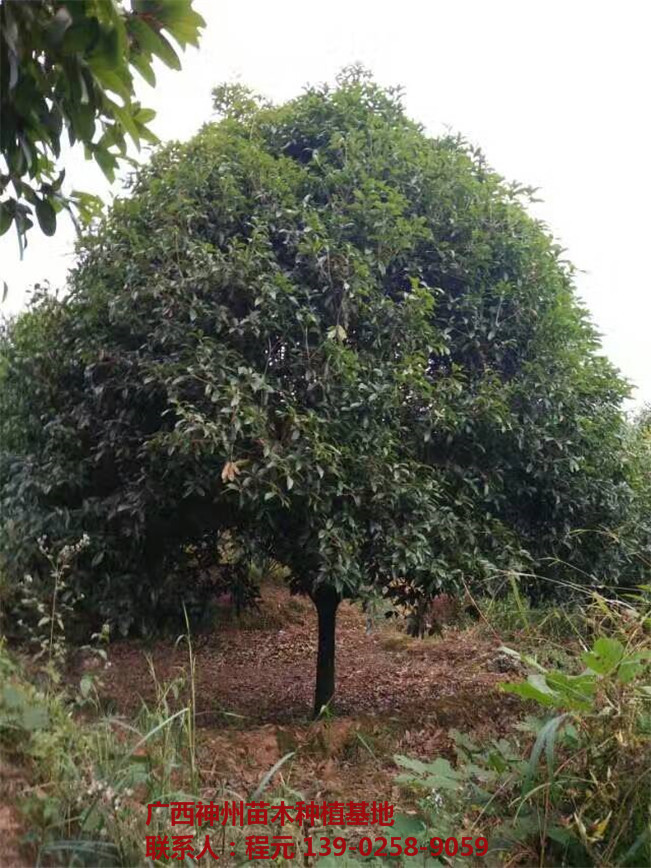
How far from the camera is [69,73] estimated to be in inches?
86.0

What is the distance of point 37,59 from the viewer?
231 centimetres

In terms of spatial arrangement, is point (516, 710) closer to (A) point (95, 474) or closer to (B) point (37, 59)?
(A) point (95, 474)

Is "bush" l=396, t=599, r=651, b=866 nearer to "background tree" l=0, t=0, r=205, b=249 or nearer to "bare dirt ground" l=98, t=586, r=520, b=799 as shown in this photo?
"bare dirt ground" l=98, t=586, r=520, b=799

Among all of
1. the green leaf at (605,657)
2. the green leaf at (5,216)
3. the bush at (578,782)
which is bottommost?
the bush at (578,782)

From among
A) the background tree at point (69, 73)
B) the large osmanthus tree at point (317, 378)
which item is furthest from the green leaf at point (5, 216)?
the large osmanthus tree at point (317, 378)

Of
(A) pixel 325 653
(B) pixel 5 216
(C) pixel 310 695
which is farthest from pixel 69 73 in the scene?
(C) pixel 310 695

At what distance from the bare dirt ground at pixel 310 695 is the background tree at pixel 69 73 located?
2.13 metres

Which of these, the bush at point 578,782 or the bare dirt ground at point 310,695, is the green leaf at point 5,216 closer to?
the bare dirt ground at point 310,695

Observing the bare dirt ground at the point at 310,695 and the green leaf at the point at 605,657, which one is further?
the bare dirt ground at the point at 310,695

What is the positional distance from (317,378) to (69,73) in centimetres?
250

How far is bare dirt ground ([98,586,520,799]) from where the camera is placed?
4250mm

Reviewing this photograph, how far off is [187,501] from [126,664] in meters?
2.60

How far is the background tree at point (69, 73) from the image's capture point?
2072 millimetres

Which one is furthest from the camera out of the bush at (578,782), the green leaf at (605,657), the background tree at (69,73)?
the green leaf at (605,657)
